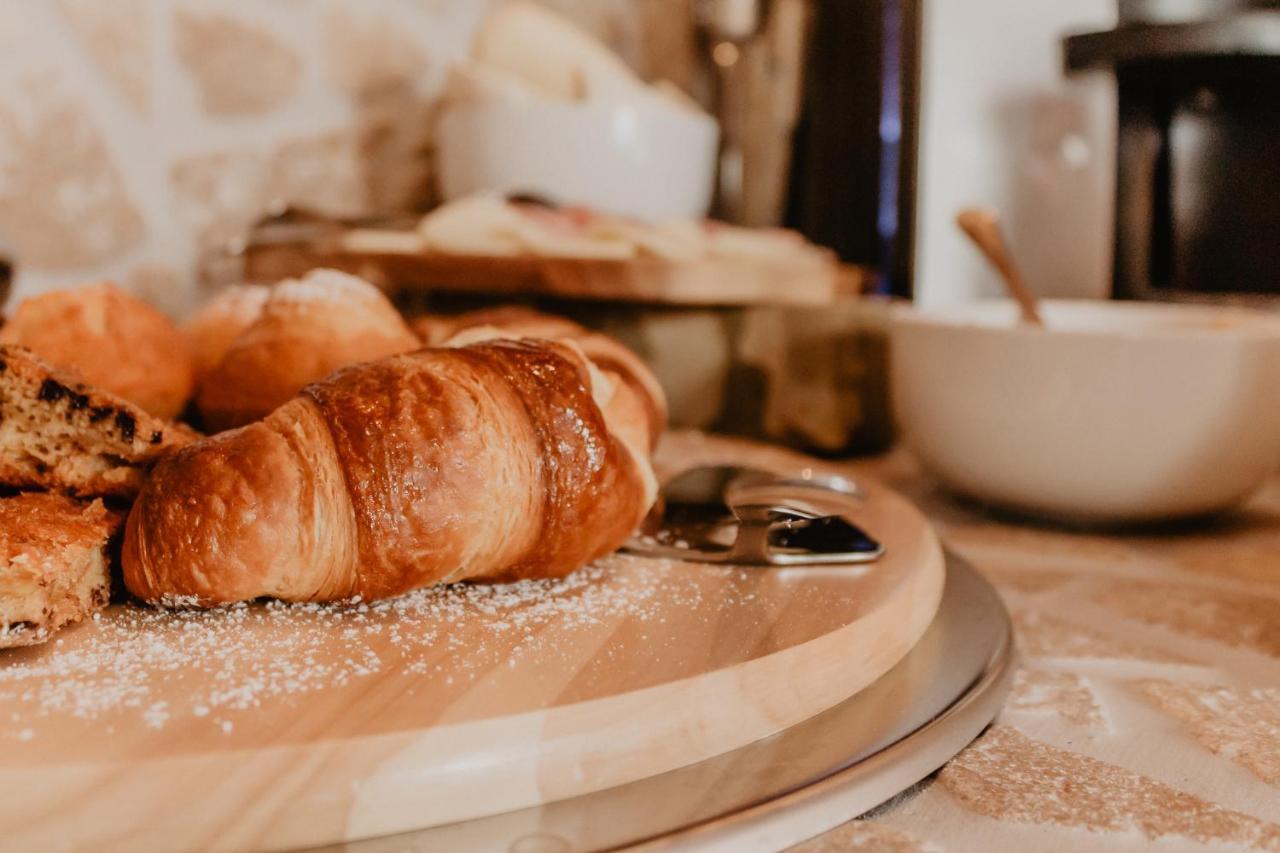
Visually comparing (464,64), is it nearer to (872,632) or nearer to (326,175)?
(326,175)

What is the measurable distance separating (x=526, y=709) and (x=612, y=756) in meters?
0.05

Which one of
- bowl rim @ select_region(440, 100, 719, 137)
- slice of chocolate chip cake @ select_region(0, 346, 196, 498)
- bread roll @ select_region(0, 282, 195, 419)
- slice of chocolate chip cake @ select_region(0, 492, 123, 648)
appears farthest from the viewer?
bowl rim @ select_region(440, 100, 719, 137)

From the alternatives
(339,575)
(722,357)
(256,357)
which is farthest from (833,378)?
(339,575)

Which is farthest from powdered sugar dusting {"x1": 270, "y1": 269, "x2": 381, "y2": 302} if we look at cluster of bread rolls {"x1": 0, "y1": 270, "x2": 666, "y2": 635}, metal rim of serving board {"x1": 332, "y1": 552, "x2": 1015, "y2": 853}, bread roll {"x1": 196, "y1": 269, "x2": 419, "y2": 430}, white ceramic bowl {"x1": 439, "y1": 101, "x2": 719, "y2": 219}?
white ceramic bowl {"x1": 439, "y1": 101, "x2": 719, "y2": 219}

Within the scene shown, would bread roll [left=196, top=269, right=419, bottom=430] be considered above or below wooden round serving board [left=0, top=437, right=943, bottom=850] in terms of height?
above

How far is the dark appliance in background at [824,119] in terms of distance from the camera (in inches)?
68.9

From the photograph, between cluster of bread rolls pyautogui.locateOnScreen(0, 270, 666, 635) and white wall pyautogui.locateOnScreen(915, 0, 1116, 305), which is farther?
white wall pyautogui.locateOnScreen(915, 0, 1116, 305)

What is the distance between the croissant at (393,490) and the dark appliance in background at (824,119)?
119 centimetres

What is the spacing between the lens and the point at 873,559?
79cm

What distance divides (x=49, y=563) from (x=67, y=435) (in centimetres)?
15

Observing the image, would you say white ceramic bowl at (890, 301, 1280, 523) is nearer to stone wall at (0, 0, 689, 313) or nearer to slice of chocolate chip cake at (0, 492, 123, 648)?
slice of chocolate chip cake at (0, 492, 123, 648)

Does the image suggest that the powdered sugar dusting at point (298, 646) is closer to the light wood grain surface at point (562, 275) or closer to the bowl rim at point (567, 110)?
the light wood grain surface at point (562, 275)

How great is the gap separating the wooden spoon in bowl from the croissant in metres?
0.72

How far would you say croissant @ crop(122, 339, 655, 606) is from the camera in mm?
636
